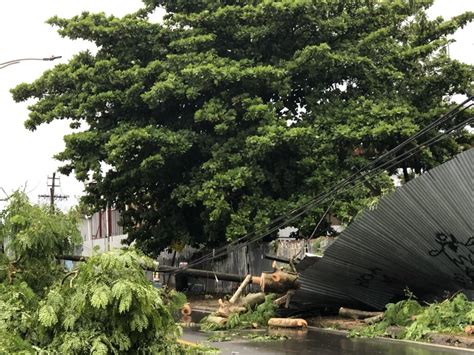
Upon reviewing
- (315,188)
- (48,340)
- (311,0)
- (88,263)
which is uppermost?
(311,0)

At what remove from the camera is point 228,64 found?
71.4 ft

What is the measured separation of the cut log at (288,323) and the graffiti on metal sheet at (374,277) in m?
1.73

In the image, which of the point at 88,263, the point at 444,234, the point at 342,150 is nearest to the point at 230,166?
the point at 342,150

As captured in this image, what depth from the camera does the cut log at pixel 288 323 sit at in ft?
48.4

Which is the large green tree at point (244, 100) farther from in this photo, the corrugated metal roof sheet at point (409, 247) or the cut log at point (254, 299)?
the corrugated metal roof sheet at point (409, 247)

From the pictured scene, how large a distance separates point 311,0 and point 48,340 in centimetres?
1690

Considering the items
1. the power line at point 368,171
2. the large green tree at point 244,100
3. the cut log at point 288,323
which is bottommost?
the cut log at point 288,323

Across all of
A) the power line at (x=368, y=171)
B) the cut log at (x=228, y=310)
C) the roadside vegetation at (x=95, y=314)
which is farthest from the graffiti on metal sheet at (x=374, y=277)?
the roadside vegetation at (x=95, y=314)

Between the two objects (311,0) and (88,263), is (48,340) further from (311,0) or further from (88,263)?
(311,0)

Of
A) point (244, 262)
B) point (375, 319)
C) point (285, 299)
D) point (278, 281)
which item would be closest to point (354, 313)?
point (375, 319)

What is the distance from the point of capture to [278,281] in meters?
15.0

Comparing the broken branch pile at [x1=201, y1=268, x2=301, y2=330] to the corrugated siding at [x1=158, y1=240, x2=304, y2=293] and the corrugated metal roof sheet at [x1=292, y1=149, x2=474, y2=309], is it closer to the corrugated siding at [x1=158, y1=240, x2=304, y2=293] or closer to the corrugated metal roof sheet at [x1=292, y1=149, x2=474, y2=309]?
the corrugated metal roof sheet at [x1=292, y1=149, x2=474, y2=309]

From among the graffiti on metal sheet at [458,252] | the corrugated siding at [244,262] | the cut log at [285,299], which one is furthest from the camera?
the corrugated siding at [244,262]

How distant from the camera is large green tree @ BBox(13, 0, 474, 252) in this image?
20875 millimetres
